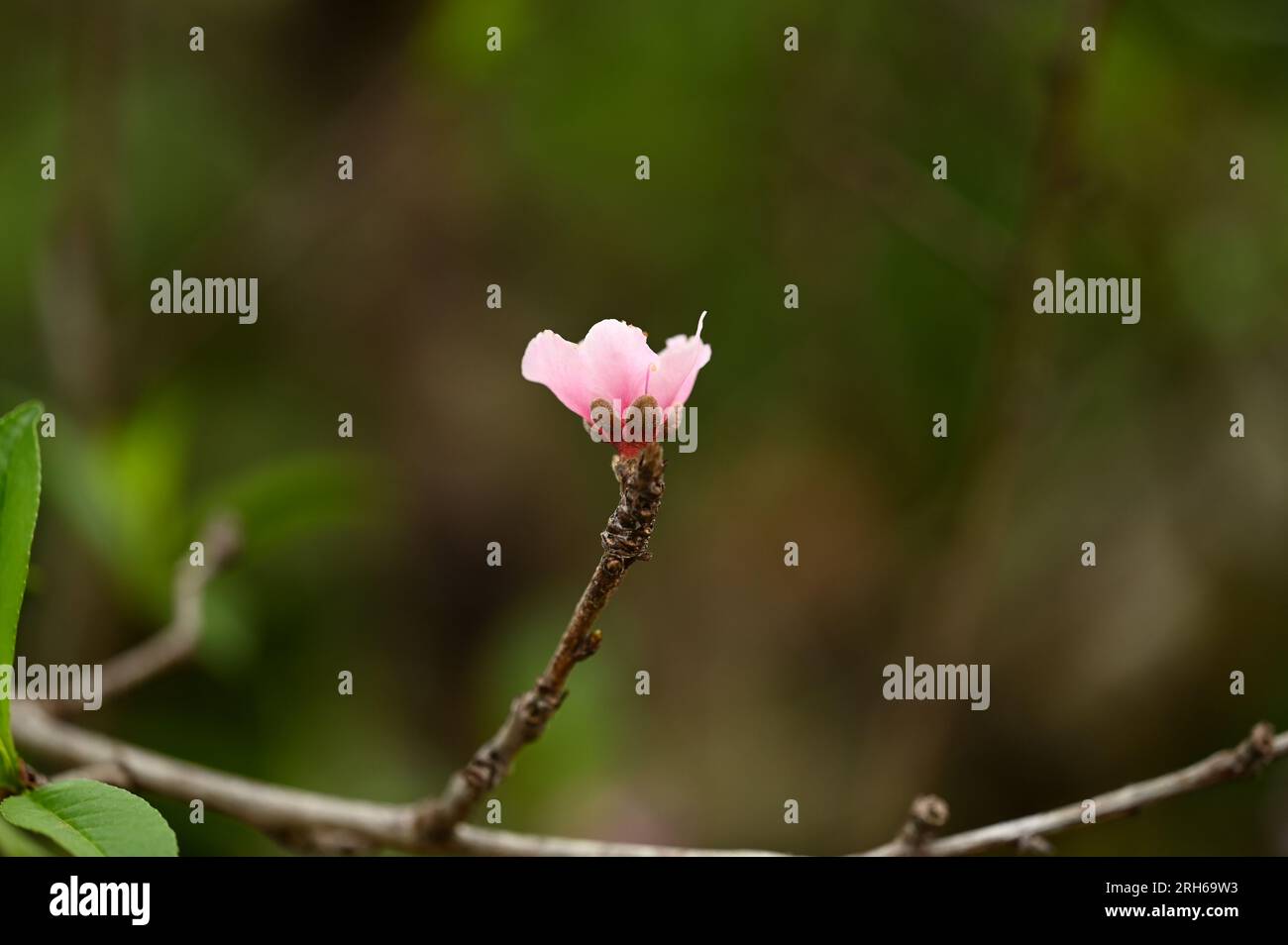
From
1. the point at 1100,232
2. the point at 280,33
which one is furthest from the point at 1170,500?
the point at 280,33

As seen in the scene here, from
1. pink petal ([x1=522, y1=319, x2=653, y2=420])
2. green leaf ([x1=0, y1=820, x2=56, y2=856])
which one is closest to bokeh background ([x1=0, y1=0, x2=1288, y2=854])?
green leaf ([x1=0, y1=820, x2=56, y2=856])

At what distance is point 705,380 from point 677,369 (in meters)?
2.60

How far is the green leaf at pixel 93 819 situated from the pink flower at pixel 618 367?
559 mm

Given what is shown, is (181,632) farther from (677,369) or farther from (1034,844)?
(1034,844)

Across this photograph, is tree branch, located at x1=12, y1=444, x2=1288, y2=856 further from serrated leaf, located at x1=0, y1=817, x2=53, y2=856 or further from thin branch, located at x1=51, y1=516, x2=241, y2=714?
serrated leaf, located at x1=0, y1=817, x2=53, y2=856

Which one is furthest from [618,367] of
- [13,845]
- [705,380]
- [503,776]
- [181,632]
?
[705,380]

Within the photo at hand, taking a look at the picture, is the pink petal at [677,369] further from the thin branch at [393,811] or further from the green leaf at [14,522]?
the green leaf at [14,522]

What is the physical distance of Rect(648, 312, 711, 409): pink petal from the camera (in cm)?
104

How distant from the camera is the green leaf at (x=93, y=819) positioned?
3.61ft

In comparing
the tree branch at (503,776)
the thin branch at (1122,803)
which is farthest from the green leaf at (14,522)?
the thin branch at (1122,803)

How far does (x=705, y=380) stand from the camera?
11.9 feet

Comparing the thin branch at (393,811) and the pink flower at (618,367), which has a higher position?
the pink flower at (618,367)
